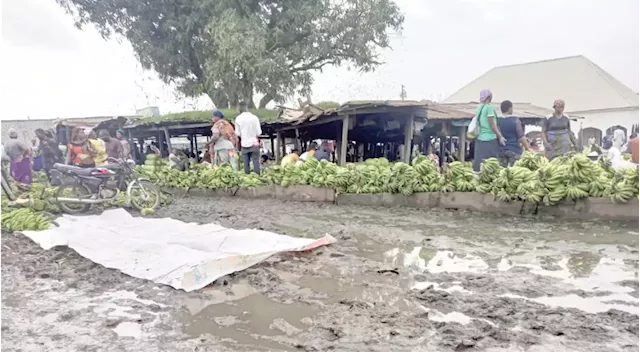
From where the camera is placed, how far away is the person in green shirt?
7.10 metres

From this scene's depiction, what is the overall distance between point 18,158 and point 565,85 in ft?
51.7

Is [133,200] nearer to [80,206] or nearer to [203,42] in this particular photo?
[80,206]

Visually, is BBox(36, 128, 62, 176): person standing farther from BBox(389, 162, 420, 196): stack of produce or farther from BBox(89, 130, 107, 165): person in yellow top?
BBox(389, 162, 420, 196): stack of produce

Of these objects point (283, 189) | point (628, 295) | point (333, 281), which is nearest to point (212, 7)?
point (283, 189)

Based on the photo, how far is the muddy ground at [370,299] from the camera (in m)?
2.59

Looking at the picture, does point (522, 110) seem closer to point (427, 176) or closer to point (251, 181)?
point (427, 176)

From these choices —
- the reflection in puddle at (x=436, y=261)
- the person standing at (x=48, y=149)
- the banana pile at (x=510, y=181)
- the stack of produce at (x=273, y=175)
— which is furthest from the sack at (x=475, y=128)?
the person standing at (x=48, y=149)

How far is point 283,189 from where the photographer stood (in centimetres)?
923

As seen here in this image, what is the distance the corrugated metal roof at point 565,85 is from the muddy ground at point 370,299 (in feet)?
39.4

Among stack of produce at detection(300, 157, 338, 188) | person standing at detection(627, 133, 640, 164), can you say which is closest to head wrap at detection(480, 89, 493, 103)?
person standing at detection(627, 133, 640, 164)

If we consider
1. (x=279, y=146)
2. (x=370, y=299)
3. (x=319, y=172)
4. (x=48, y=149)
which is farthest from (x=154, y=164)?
→ (x=370, y=299)

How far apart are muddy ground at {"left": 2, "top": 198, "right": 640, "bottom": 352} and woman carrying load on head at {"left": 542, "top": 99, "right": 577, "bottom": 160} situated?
8.28 ft

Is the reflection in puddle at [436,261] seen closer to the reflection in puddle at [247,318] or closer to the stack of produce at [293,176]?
the reflection in puddle at [247,318]

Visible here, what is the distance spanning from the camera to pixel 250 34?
51.6 feet
